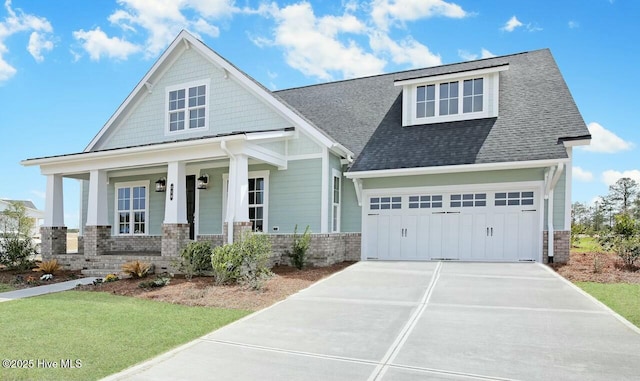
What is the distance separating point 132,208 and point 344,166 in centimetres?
880

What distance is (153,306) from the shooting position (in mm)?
8109

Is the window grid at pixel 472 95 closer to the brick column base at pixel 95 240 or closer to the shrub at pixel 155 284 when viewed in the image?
the shrub at pixel 155 284

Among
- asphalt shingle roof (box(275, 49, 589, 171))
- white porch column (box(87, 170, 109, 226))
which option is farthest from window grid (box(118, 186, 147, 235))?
asphalt shingle roof (box(275, 49, 589, 171))

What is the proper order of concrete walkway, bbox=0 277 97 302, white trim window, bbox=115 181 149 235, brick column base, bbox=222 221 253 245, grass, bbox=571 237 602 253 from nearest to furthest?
concrete walkway, bbox=0 277 97 302 < brick column base, bbox=222 221 253 245 < grass, bbox=571 237 602 253 < white trim window, bbox=115 181 149 235

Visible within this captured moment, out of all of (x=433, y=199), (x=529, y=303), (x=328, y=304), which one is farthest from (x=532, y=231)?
(x=328, y=304)

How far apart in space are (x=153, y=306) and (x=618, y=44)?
15217mm

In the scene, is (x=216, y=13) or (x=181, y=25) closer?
(x=216, y=13)

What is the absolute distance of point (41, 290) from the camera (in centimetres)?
1056

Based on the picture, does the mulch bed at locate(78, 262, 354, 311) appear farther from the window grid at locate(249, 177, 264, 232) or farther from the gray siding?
the gray siding

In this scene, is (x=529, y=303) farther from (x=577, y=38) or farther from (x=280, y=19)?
(x=280, y=19)

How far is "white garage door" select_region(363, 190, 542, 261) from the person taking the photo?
42.2 ft

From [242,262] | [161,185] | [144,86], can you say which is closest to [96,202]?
[161,185]

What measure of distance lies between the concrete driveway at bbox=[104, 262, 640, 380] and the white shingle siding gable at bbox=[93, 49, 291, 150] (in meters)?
7.25

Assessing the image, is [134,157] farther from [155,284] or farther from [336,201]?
[336,201]
